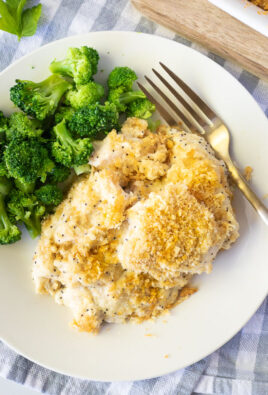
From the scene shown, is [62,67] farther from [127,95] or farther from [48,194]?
[48,194]

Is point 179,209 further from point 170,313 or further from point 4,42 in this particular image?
point 4,42

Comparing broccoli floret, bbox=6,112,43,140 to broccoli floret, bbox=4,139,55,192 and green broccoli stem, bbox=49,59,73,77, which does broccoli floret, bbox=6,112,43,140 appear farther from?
green broccoli stem, bbox=49,59,73,77

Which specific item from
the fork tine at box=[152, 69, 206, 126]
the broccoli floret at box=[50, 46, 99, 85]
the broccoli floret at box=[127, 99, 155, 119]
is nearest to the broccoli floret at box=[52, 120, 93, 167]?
the broccoli floret at box=[50, 46, 99, 85]

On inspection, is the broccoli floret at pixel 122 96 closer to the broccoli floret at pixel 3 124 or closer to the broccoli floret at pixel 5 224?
the broccoli floret at pixel 3 124

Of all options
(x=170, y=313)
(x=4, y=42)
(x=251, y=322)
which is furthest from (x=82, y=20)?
(x=251, y=322)

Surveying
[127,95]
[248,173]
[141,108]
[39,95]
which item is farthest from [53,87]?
[248,173]

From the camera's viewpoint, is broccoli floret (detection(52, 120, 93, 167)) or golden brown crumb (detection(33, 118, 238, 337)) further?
broccoli floret (detection(52, 120, 93, 167))

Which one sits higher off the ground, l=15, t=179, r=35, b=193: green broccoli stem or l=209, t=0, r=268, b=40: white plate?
l=209, t=0, r=268, b=40: white plate
